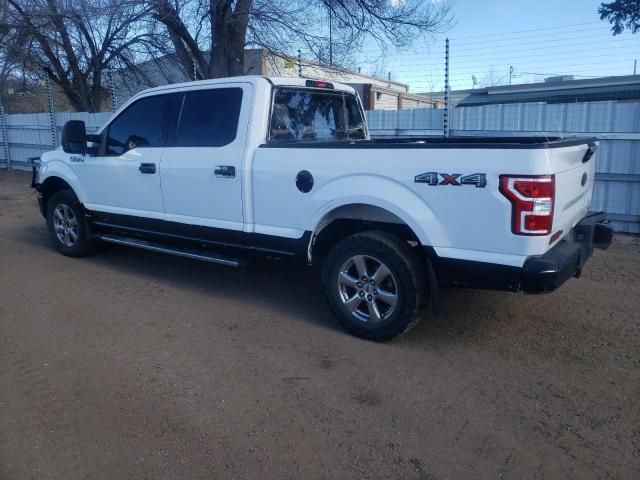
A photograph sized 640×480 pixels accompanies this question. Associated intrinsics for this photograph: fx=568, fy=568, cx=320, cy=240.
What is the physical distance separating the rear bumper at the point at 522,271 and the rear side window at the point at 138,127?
10.7ft

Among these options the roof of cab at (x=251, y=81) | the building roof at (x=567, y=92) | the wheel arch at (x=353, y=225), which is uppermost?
the building roof at (x=567, y=92)

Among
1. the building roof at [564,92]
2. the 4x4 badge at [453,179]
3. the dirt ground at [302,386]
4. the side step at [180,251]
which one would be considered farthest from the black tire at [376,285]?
the building roof at [564,92]

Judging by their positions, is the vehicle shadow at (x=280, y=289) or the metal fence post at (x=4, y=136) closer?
the vehicle shadow at (x=280, y=289)

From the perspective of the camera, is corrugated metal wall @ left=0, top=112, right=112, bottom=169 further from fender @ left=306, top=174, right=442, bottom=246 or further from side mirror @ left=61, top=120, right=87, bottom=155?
fender @ left=306, top=174, right=442, bottom=246

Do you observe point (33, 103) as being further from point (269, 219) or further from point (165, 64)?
point (269, 219)

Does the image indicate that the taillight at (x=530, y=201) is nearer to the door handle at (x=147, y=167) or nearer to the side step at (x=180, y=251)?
the side step at (x=180, y=251)

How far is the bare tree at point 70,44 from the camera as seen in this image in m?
15.3

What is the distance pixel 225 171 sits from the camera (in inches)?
197

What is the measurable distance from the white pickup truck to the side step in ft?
0.10

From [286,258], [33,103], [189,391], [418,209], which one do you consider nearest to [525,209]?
[418,209]

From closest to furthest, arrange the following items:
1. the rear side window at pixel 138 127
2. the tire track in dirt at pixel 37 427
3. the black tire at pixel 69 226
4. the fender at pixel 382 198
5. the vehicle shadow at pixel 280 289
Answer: the tire track in dirt at pixel 37 427 < the fender at pixel 382 198 < the vehicle shadow at pixel 280 289 < the rear side window at pixel 138 127 < the black tire at pixel 69 226

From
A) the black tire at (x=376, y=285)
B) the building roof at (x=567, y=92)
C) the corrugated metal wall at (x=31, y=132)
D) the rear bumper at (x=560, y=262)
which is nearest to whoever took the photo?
the rear bumper at (x=560, y=262)

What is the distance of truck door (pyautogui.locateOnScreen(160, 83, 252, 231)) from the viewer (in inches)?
197

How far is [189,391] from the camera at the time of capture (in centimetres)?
370
